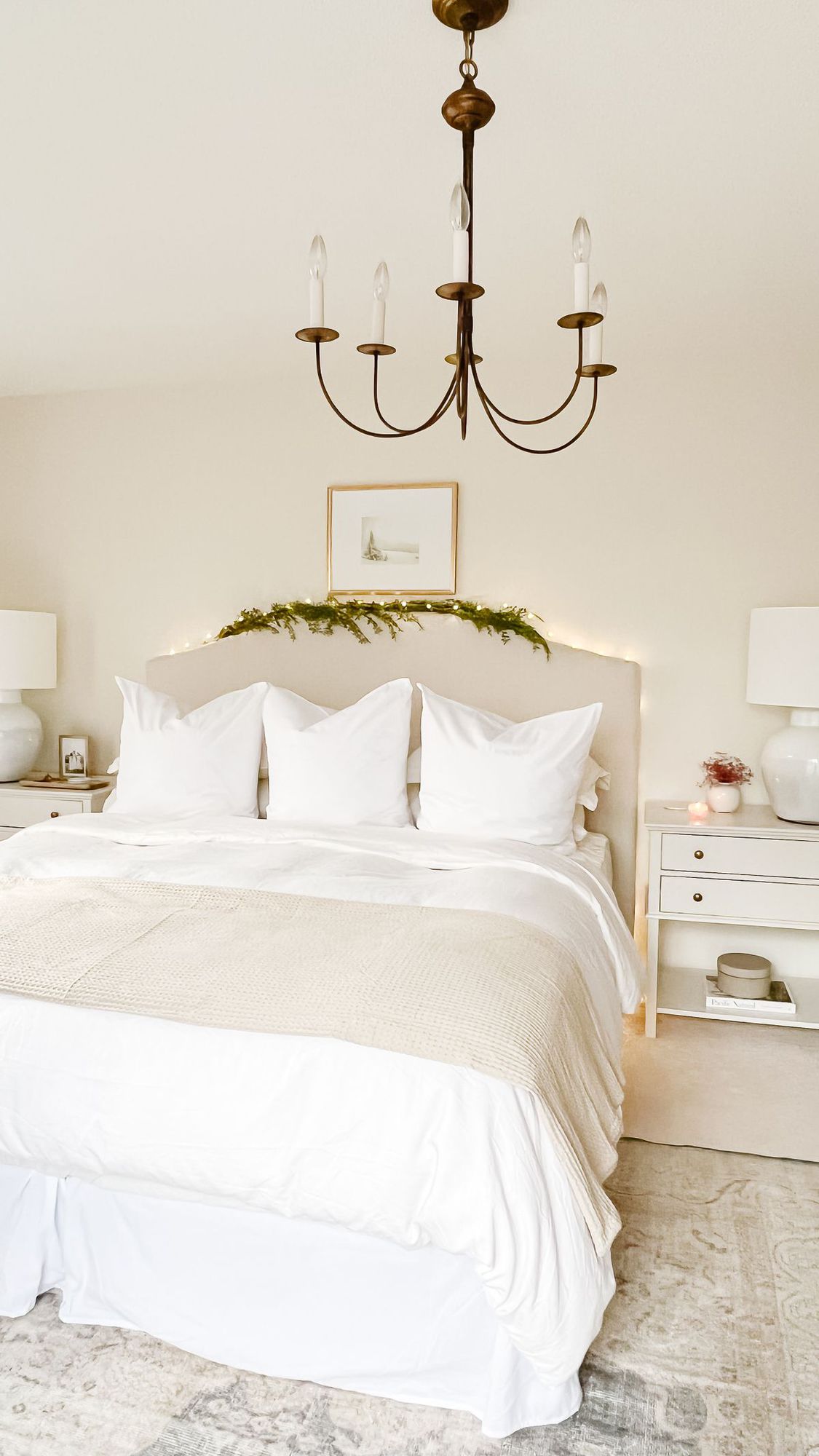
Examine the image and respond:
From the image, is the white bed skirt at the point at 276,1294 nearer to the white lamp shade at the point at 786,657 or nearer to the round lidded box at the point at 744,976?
the round lidded box at the point at 744,976

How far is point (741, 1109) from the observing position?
2.77m

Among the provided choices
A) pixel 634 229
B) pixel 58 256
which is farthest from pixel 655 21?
pixel 58 256

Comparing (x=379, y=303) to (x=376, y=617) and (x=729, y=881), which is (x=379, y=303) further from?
(x=729, y=881)

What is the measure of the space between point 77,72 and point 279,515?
7.04 ft

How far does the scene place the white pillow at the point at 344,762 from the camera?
3211mm

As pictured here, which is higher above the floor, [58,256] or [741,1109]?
[58,256]

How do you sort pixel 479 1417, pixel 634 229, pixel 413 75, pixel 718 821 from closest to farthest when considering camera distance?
pixel 479 1417, pixel 413 75, pixel 634 229, pixel 718 821

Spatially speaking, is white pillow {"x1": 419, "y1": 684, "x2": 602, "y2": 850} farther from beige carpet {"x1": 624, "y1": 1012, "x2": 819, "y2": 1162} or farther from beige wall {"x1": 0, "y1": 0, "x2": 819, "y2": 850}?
beige carpet {"x1": 624, "y1": 1012, "x2": 819, "y2": 1162}

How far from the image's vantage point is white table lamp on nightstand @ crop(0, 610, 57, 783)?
3883 mm

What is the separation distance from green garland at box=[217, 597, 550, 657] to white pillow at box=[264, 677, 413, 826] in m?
0.46

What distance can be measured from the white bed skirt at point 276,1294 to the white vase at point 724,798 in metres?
2.17

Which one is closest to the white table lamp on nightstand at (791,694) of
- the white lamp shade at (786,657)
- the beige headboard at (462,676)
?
the white lamp shade at (786,657)

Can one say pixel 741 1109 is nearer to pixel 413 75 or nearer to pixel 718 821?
pixel 718 821

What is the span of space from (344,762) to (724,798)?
138 centimetres
